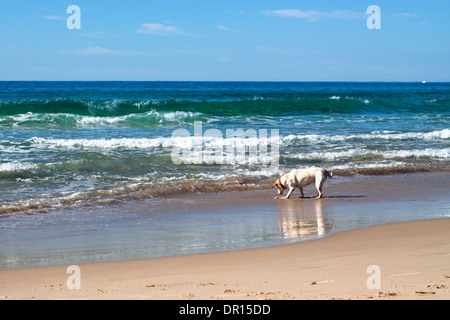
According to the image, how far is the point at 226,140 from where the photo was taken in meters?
16.8

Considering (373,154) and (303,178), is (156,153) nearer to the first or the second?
(303,178)

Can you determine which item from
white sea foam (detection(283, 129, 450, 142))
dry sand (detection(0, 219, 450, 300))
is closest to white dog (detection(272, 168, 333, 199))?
dry sand (detection(0, 219, 450, 300))

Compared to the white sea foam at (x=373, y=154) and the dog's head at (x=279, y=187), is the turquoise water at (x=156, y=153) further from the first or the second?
the dog's head at (x=279, y=187)

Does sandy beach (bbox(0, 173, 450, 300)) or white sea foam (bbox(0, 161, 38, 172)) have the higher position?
white sea foam (bbox(0, 161, 38, 172))

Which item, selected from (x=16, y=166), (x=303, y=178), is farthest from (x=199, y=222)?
(x=16, y=166)

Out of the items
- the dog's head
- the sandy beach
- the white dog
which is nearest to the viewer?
the sandy beach

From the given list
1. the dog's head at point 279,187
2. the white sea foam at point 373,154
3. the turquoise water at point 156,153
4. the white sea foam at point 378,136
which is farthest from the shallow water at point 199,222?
the white sea foam at point 378,136

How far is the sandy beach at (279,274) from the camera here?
13.8 ft

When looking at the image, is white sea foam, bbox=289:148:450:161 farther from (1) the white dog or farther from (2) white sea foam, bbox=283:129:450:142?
(1) the white dog

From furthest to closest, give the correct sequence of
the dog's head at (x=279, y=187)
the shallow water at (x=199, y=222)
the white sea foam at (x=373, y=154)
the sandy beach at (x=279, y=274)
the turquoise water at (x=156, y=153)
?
the white sea foam at (x=373, y=154)
the turquoise water at (x=156, y=153)
the dog's head at (x=279, y=187)
the shallow water at (x=199, y=222)
the sandy beach at (x=279, y=274)

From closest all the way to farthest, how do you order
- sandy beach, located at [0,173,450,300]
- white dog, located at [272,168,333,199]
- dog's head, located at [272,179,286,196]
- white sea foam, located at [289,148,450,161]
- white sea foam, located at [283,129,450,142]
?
sandy beach, located at [0,173,450,300]
white dog, located at [272,168,333,199]
dog's head, located at [272,179,286,196]
white sea foam, located at [289,148,450,161]
white sea foam, located at [283,129,450,142]

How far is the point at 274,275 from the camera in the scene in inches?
193

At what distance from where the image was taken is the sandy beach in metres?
4.19
